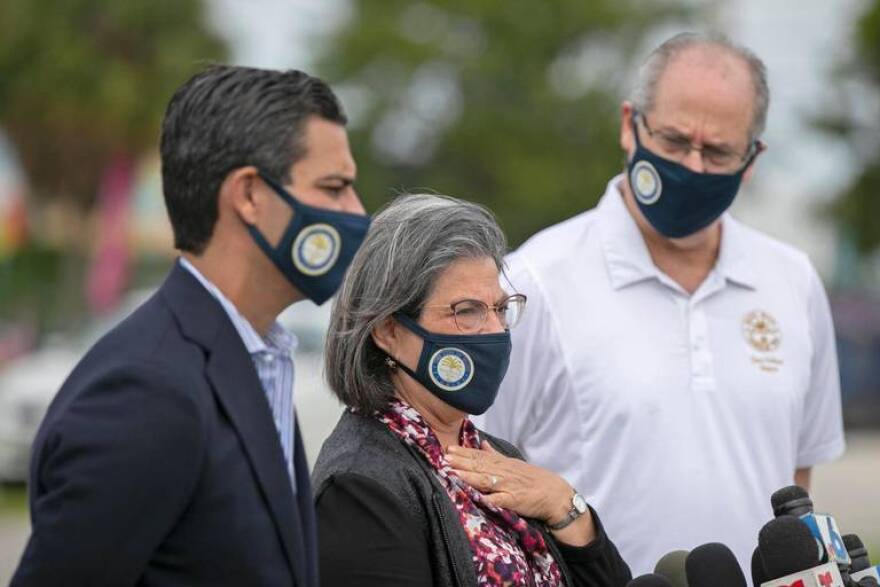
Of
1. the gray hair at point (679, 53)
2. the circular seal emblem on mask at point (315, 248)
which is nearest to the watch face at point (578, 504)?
the circular seal emblem on mask at point (315, 248)

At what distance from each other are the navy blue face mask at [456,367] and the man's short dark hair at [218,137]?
2.76 feet

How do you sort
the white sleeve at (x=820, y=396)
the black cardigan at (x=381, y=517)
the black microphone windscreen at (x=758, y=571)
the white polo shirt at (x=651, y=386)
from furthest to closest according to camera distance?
the white sleeve at (x=820, y=396) → the white polo shirt at (x=651, y=386) → the black microphone windscreen at (x=758, y=571) → the black cardigan at (x=381, y=517)

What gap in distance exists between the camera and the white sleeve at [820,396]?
183 inches

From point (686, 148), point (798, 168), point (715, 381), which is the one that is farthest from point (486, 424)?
point (798, 168)

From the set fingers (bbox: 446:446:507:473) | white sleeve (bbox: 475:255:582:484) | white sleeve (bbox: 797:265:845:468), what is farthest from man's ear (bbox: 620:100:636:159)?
fingers (bbox: 446:446:507:473)

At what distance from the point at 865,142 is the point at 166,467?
65.9ft

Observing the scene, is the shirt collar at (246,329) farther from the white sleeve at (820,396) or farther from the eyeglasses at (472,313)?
the white sleeve at (820,396)

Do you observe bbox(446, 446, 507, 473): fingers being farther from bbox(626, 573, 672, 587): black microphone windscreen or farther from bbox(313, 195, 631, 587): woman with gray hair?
bbox(626, 573, 672, 587): black microphone windscreen

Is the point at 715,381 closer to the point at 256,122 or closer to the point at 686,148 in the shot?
the point at 686,148

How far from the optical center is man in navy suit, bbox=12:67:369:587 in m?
2.54

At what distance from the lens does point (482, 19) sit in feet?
90.6

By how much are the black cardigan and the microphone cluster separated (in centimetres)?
39

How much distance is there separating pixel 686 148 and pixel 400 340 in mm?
1234

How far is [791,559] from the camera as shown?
3.21 m
